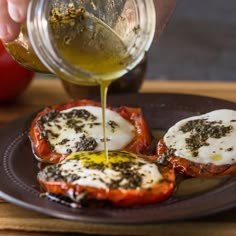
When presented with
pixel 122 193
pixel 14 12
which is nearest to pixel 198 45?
pixel 14 12

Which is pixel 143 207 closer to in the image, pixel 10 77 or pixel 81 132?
pixel 81 132

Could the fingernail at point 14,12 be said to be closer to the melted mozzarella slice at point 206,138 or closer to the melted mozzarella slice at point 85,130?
the melted mozzarella slice at point 85,130

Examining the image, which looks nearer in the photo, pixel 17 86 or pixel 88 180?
Result: pixel 88 180

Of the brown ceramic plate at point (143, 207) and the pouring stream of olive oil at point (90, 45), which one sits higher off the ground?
the pouring stream of olive oil at point (90, 45)

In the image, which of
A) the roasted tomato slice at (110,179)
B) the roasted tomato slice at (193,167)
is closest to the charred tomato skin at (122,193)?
the roasted tomato slice at (110,179)

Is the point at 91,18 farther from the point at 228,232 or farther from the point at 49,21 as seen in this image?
the point at 228,232

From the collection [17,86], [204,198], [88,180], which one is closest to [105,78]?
[88,180]
